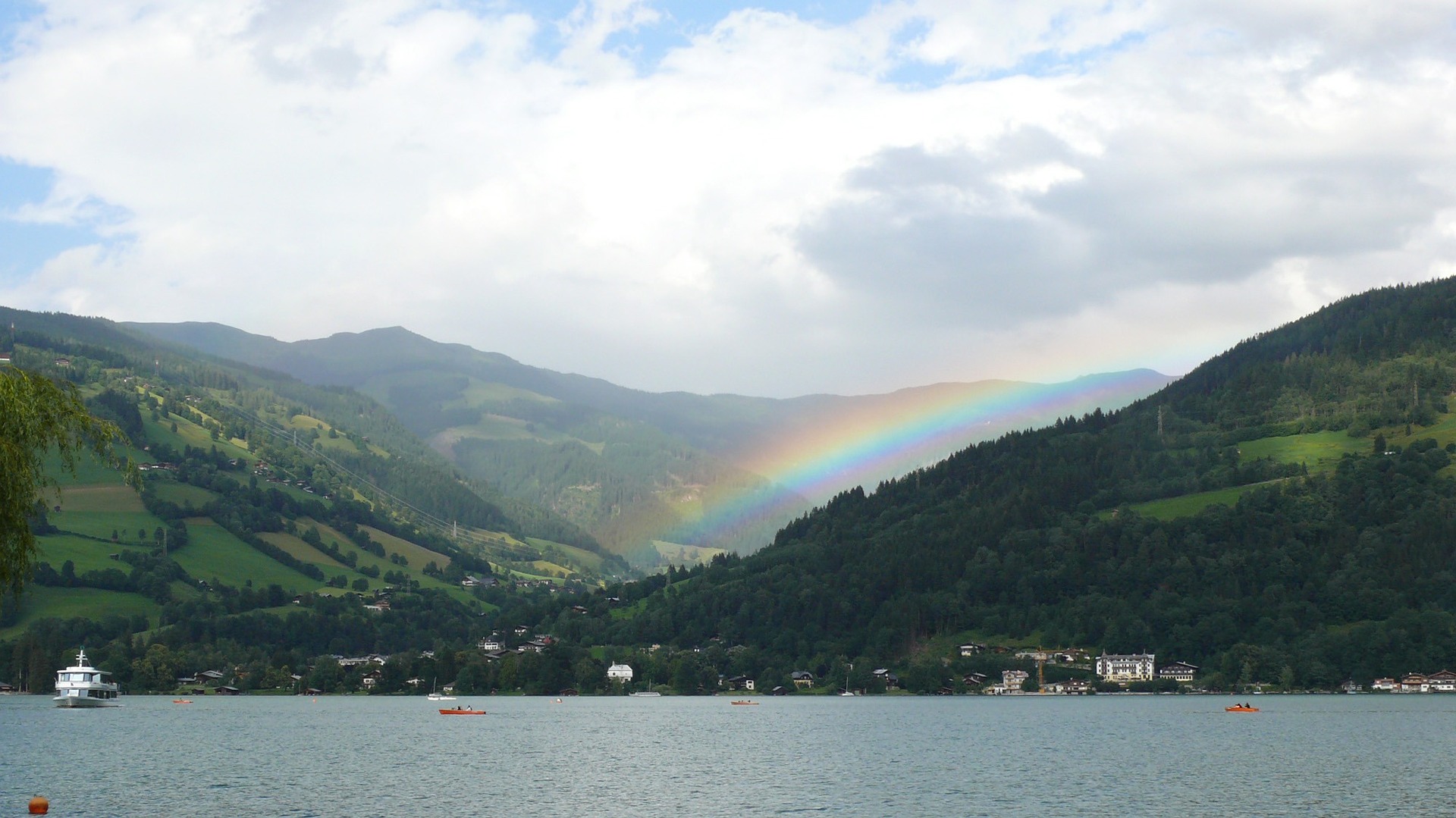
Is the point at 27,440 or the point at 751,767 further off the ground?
the point at 27,440

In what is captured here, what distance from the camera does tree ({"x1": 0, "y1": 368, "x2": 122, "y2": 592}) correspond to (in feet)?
149

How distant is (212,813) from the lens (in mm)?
78812

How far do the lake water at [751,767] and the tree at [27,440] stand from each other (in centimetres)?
3686

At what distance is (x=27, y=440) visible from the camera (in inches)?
1809

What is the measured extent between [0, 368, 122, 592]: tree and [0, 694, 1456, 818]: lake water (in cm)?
3686

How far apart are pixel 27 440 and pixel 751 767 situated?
76858 millimetres

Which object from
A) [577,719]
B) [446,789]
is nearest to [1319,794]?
[446,789]

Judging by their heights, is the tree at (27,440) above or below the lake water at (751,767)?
above

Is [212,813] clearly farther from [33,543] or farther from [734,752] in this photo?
[734,752]

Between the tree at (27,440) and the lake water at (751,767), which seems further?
the lake water at (751,767)

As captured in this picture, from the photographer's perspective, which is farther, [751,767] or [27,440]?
[751,767]

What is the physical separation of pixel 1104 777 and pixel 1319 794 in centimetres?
1704

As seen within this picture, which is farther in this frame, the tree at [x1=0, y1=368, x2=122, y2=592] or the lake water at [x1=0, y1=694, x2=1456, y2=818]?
the lake water at [x1=0, y1=694, x2=1456, y2=818]

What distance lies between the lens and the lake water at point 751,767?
278 ft
